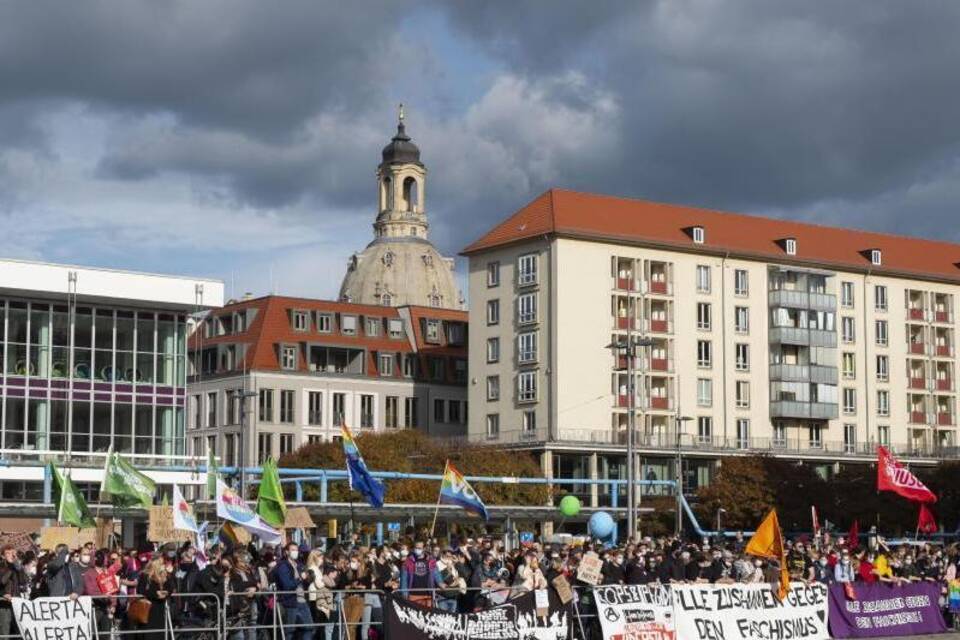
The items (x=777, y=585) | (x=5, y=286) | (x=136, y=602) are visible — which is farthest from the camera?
(x=5, y=286)

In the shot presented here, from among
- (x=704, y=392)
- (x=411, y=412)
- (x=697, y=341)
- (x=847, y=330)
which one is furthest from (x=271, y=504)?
(x=411, y=412)

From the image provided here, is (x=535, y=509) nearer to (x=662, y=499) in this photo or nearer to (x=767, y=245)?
(x=662, y=499)

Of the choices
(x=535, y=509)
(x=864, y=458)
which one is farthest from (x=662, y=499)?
(x=535, y=509)

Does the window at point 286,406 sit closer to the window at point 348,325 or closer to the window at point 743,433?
the window at point 348,325

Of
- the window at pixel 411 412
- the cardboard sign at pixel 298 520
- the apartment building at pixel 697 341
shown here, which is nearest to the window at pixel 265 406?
the window at pixel 411 412

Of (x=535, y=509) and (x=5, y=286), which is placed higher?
(x=5, y=286)

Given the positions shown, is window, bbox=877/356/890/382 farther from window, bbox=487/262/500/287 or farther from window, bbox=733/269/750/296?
window, bbox=487/262/500/287

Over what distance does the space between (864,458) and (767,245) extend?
14.7 meters

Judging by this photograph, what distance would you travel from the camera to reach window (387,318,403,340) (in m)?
125

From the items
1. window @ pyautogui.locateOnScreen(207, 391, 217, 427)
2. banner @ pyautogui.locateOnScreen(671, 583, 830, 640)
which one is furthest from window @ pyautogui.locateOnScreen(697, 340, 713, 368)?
banner @ pyautogui.locateOnScreen(671, 583, 830, 640)

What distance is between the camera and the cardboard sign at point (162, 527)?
107ft

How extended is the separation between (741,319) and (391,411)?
25861 mm

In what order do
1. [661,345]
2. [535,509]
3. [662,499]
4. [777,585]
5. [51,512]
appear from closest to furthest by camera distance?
[777,585], [51,512], [535,509], [662,499], [661,345]

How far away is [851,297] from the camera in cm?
11550
